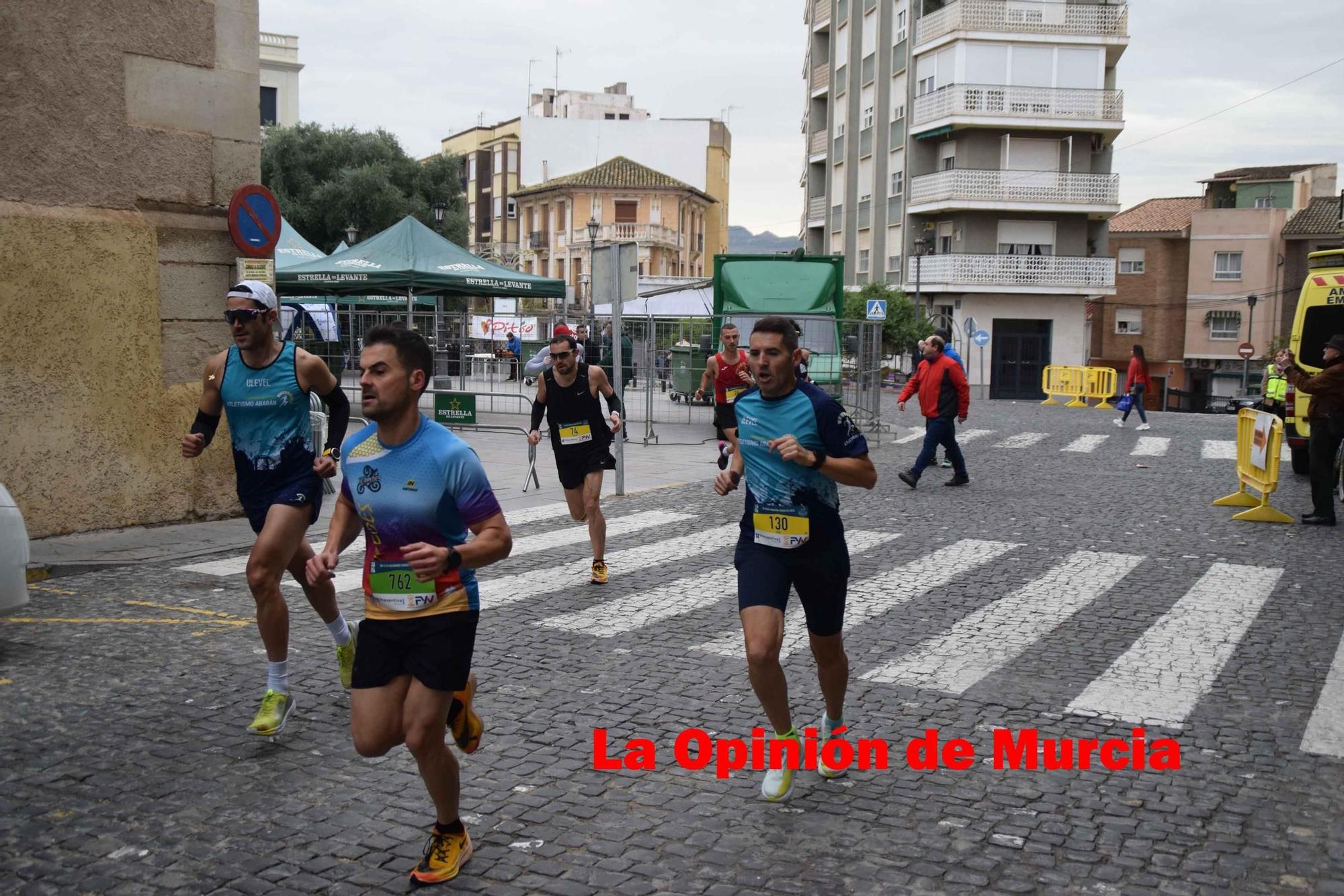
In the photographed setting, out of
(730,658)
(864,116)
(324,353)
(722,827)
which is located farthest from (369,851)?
(864,116)

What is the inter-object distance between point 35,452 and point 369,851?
714 cm

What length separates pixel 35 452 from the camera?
9.87 m

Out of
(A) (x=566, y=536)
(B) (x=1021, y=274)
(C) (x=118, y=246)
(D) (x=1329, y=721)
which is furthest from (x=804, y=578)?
(B) (x=1021, y=274)

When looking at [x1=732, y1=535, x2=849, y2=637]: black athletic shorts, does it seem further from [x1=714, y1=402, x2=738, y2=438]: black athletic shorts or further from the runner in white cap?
[x1=714, y1=402, x2=738, y2=438]: black athletic shorts

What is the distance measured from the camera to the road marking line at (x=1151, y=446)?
18.7m

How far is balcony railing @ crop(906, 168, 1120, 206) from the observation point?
154 feet

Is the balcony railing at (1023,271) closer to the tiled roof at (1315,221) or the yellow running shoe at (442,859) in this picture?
the tiled roof at (1315,221)

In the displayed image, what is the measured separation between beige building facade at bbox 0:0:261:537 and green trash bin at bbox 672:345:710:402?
10531mm

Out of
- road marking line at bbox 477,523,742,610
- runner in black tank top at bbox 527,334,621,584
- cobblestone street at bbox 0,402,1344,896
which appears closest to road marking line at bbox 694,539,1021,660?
cobblestone street at bbox 0,402,1344,896

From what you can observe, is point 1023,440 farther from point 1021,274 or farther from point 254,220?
point 1021,274

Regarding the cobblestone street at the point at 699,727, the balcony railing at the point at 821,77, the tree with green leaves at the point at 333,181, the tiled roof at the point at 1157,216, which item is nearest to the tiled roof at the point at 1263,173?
the tiled roof at the point at 1157,216

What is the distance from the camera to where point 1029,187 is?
155 feet

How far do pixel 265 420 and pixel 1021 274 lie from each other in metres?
45.4

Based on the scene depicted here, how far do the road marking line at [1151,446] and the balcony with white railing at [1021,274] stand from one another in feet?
87.3
